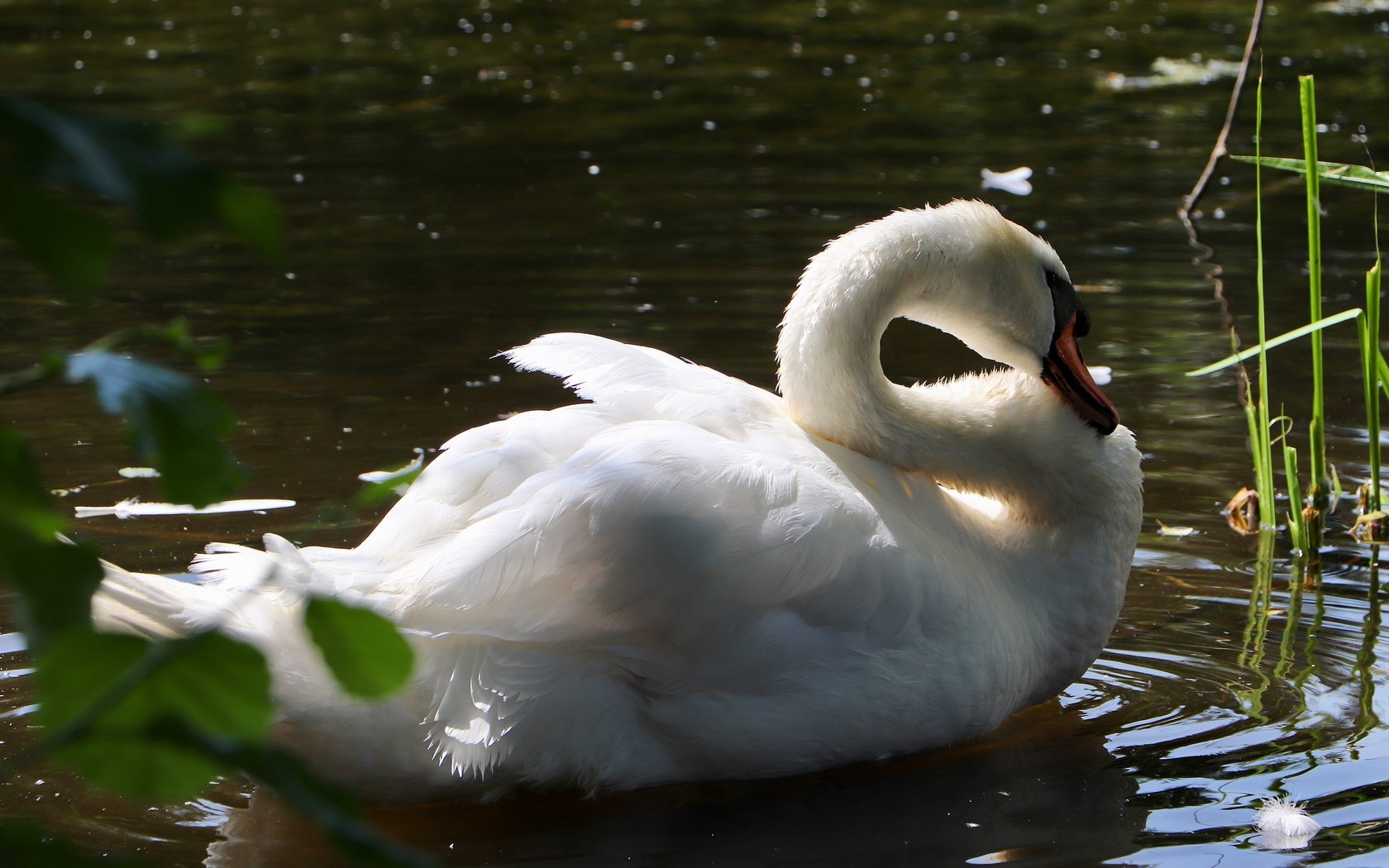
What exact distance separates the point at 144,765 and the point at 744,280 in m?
7.04

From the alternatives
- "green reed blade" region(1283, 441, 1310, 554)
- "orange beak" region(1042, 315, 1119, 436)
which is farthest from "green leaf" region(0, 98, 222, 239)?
"green reed blade" region(1283, 441, 1310, 554)

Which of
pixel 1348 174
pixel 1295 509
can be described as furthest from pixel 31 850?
pixel 1295 509

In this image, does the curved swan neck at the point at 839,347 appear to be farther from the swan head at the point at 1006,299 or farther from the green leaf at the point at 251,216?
the green leaf at the point at 251,216

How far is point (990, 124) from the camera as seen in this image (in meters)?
11.4

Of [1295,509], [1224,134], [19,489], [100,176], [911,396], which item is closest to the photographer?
[100,176]

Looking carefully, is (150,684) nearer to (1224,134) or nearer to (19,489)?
(19,489)

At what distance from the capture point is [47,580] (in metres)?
0.87

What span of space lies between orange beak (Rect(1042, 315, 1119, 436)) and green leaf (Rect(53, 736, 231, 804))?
3.39 m

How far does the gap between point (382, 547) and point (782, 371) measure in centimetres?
103

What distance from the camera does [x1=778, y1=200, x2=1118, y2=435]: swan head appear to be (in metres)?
3.83

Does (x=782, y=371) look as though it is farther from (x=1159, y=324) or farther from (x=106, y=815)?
(x=1159, y=324)

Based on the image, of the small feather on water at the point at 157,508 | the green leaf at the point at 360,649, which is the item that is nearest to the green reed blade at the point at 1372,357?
the small feather on water at the point at 157,508

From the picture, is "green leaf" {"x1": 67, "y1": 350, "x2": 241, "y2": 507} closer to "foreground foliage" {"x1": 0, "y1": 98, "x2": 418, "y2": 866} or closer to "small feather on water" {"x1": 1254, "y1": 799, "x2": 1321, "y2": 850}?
"foreground foliage" {"x1": 0, "y1": 98, "x2": 418, "y2": 866}

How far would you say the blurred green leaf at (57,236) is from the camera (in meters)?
0.80
